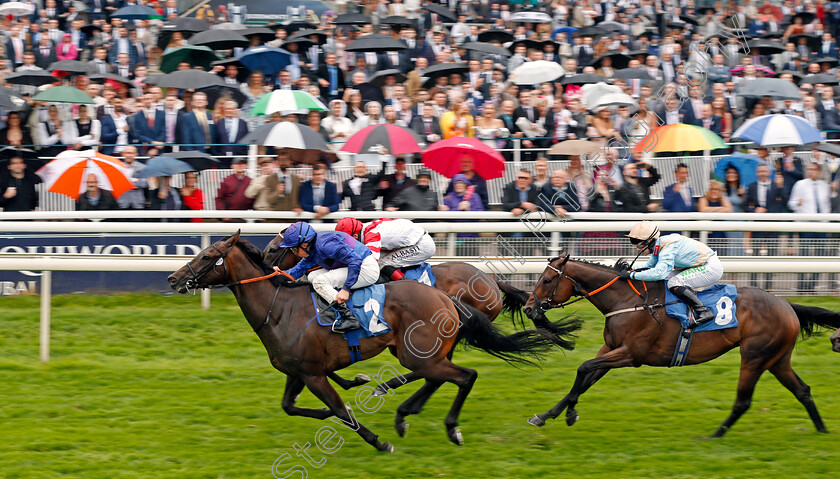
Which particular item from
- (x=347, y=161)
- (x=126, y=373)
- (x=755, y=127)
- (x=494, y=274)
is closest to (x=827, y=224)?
(x=755, y=127)

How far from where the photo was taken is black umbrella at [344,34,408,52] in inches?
472

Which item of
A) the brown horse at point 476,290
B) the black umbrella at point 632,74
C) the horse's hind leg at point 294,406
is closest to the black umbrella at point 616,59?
the black umbrella at point 632,74

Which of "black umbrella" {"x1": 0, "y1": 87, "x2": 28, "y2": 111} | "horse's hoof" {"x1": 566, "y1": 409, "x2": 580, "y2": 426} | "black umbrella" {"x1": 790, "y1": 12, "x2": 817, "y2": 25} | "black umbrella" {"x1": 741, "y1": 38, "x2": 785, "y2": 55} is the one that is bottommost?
"horse's hoof" {"x1": 566, "y1": 409, "x2": 580, "y2": 426}

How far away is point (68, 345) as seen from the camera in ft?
26.8

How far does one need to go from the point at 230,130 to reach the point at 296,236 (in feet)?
14.6

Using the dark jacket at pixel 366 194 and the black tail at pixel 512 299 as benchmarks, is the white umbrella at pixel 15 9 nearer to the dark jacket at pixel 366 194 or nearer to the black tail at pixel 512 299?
the dark jacket at pixel 366 194

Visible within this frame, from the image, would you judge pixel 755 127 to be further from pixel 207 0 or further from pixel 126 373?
pixel 207 0

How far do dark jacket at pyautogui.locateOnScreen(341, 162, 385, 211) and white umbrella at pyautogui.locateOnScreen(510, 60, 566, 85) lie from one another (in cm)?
311

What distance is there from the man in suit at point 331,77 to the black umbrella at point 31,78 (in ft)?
9.78

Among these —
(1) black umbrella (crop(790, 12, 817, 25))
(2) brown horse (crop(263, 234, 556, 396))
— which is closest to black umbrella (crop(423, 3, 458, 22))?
(1) black umbrella (crop(790, 12, 817, 25))

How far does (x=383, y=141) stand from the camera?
9.59m

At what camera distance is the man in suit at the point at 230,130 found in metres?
10.2

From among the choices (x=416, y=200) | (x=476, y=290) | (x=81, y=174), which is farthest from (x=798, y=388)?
(x=81, y=174)

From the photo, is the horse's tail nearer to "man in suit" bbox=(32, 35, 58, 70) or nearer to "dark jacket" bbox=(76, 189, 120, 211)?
"dark jacket" bbox=(76, 189, 120, 211)
